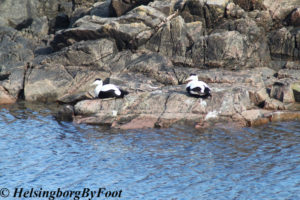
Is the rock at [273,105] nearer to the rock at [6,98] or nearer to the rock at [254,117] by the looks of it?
the rock at [254,117]

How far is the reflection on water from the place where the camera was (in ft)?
38.6

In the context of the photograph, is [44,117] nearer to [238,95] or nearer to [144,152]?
[144,152]

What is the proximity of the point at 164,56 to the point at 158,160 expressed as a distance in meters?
11.9

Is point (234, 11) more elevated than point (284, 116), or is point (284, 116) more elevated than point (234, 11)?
point (234, 11)

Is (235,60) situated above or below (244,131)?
above

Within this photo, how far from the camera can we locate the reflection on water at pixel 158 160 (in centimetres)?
1177

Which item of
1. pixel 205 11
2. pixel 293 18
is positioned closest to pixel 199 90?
pixel 205 11

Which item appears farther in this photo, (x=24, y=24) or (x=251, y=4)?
(x=24, y=24)

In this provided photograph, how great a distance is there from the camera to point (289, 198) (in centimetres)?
1096

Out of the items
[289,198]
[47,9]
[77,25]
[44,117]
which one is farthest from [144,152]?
[47,9]

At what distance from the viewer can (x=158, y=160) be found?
13.9 meters

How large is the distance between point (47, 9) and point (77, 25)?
39.3 ft

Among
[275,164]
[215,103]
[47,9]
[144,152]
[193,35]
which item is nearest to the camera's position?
[275,164]

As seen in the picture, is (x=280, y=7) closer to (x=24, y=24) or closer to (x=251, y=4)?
(x=251, y=4)
